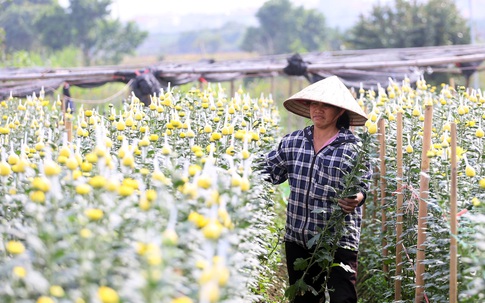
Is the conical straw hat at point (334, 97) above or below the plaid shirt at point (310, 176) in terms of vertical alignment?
above

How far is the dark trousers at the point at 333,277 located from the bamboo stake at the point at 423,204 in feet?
1.25

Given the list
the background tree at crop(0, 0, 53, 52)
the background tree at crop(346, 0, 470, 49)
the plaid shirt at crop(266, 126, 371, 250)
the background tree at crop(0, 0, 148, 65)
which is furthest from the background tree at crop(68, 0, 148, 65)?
the plaid shirt at crop(266, 126, 371, 250)

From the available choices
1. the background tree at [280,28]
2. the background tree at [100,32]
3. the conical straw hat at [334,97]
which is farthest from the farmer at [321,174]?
the background tree at [280,28]

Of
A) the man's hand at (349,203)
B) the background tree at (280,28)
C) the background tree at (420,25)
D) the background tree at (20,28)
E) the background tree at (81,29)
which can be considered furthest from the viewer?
the background tree at (280,28)

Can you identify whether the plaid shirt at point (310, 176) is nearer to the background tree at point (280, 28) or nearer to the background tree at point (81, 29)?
the background tree at point (81, 29)

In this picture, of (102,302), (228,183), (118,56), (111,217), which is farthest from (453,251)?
(118,56)

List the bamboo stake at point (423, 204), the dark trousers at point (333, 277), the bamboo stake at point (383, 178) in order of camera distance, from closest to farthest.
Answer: the bamboo stake at point (423, 204), the dark trousers at point (333, 277), the bamboo stake at point (383, 178)

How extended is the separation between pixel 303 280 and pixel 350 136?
0.78 m

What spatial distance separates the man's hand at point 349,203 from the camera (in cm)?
327

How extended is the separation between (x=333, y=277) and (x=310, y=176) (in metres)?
0.53

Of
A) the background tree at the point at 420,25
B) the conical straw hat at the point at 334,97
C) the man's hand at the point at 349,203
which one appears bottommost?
the man's hand at the point at 349,203

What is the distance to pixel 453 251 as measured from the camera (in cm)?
252

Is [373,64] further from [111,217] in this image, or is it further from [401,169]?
[111,217]

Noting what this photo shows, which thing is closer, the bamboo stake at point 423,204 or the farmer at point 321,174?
the bamboo stake at point 423,204
